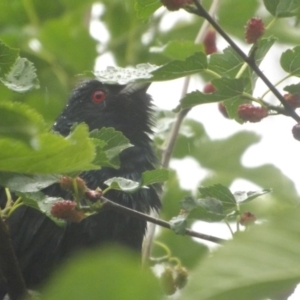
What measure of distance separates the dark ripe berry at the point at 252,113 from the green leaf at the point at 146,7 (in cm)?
34

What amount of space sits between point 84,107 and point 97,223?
882mm

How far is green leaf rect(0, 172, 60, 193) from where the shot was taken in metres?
1.54

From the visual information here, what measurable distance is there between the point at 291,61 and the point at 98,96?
6.49 ft

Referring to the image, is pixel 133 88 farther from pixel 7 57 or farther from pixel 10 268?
pixel 7 57

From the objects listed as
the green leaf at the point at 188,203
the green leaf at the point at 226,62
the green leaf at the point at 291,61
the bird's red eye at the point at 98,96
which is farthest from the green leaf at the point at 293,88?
the bird's red eye at the point at 98,96

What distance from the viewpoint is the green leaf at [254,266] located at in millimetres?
861

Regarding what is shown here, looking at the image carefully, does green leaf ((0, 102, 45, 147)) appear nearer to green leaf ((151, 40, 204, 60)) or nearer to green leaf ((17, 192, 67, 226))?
green leaf ((17, 192, 67, 226))

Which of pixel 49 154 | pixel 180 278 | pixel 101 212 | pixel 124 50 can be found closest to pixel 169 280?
pixel 180 278

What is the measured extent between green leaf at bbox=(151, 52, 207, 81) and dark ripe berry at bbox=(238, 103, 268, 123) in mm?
176

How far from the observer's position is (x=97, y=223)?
9.64 ft

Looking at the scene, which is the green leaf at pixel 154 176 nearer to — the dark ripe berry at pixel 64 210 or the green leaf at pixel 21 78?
the dark ripe berry at pixel 64 210

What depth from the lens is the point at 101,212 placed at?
107 inches

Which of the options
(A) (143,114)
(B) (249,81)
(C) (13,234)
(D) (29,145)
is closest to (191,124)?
(A) (143,114)

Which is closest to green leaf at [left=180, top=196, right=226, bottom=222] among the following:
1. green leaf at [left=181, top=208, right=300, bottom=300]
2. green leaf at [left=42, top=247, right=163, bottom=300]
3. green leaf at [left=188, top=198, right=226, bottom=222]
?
green leaf at [left=188, top=198, right=226, bottom=222]
